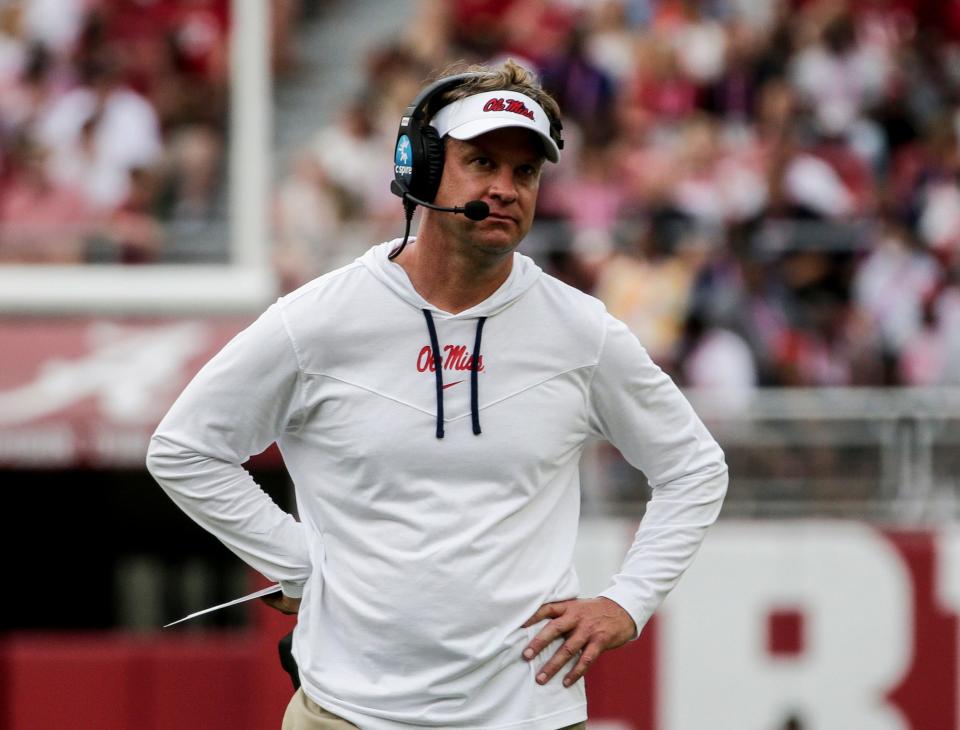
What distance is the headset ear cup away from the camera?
3334mm

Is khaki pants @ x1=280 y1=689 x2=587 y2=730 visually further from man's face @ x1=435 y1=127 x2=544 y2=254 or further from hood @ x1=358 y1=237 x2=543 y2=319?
man's face @ x1=435 y1=127 x2=544 y2=254

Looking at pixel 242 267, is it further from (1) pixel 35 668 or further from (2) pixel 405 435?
(2) pixel 405 435

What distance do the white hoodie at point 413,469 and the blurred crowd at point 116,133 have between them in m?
5.68

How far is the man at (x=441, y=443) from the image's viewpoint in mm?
3279

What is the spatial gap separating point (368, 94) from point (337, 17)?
1410mm

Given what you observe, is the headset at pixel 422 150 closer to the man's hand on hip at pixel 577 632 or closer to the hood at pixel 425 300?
the hood at pixel 425 300

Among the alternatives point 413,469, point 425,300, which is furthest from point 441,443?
point 425,300

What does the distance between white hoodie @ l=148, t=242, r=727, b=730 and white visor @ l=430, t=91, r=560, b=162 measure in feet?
0.92

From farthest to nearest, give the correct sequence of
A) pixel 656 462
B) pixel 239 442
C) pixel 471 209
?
pixel 656 462, pixel 239 442, pixel 471 209

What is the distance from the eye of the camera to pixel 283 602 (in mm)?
3592

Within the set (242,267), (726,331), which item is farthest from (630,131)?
(242,267)

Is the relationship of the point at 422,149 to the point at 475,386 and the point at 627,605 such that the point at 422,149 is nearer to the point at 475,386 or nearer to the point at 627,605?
the point at 475,386

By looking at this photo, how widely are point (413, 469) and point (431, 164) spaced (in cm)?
55

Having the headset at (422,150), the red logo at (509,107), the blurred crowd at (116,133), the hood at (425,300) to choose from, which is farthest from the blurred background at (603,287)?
the red logo at (509,107)
